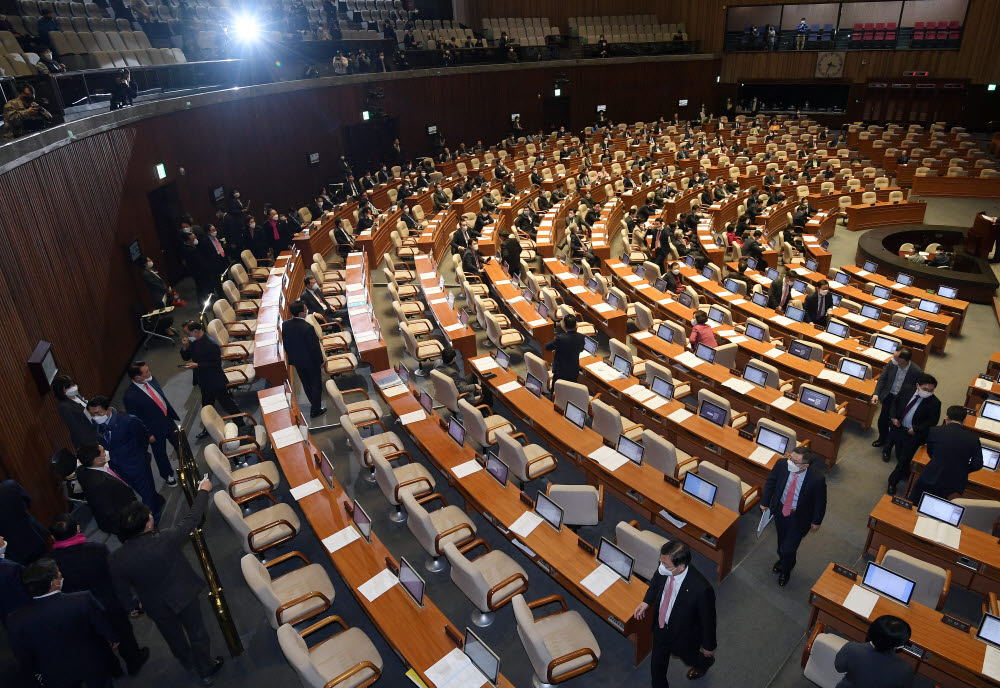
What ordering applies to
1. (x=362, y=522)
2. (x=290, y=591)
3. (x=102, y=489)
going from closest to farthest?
(x=290, y=591) → (x=102, y=489) → (x=362, y=522)

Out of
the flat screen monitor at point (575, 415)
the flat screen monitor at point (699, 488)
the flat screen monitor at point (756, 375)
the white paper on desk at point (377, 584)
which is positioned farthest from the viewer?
the flat screen monitor at point (756, 375)

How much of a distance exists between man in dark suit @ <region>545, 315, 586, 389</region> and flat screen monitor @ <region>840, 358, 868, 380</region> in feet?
12.2

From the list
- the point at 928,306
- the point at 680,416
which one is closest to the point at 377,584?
the point at 680,416

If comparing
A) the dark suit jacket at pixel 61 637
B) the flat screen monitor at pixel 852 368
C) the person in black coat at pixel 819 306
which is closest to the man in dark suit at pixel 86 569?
the dark suit jacket at pixel 61 637

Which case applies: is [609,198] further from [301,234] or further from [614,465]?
[614,465]

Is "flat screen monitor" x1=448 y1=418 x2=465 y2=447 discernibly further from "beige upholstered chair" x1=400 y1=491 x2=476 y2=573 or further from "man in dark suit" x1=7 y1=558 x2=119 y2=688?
"man in dark suit" x1=7 y1=558 x2=119 y2=688

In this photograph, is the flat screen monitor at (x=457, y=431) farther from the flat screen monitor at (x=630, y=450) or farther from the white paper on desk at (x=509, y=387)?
the flat screen monitor at (x=630, y=450)

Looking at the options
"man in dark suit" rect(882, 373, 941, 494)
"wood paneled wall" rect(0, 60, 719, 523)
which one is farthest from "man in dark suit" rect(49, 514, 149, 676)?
"man in dark suit" rect(882, 373, 941, 494)

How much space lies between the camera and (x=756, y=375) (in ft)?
27.7

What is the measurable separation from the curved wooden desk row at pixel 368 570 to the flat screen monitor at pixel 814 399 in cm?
542

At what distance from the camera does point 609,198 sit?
2038 cm

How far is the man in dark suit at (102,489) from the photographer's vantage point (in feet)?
17.6

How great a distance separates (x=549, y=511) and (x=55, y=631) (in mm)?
3741

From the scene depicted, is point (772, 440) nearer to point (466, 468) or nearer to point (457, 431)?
point (466, 468)
